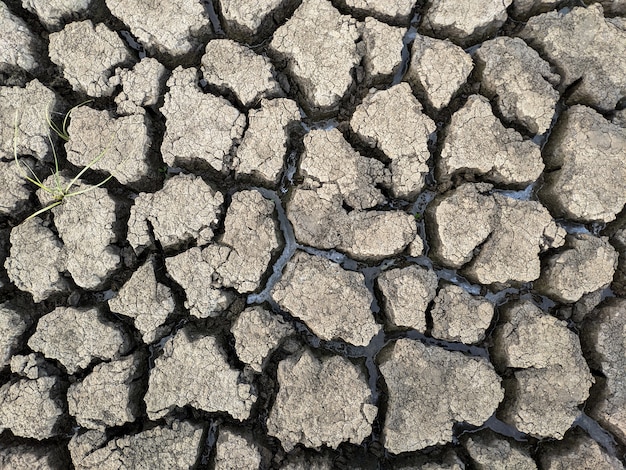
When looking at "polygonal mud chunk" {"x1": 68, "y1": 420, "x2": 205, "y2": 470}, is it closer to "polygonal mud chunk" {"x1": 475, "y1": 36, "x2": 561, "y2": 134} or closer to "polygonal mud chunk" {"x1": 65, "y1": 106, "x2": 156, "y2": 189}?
"polygonal mud chunk" {"x1": 65, "y1": 106, "x2": 156, "y2": 189}

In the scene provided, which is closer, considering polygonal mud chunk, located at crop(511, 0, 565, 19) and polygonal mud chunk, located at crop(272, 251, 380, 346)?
polygonal mud chunk, located at crop(272, 251, 380, 346)

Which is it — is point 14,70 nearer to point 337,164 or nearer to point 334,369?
point 337,164

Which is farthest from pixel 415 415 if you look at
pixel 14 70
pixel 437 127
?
pixel 14 70

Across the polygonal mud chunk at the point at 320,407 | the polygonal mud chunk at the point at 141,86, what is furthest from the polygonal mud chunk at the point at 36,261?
the polygonal mud chunk at the point at 320,407

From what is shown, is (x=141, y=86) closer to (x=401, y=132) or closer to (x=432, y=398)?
(x=401, y=132)

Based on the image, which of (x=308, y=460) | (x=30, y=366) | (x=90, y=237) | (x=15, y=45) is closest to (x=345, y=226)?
(x=308, y=460)

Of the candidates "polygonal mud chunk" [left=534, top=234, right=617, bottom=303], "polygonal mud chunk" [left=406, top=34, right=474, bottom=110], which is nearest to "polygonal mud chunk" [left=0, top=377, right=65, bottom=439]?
"polygonal mud chunk" [left=406, top=34, right=474, bottom=110]

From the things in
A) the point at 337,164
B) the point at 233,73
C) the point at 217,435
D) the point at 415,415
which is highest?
the point at 233,73
